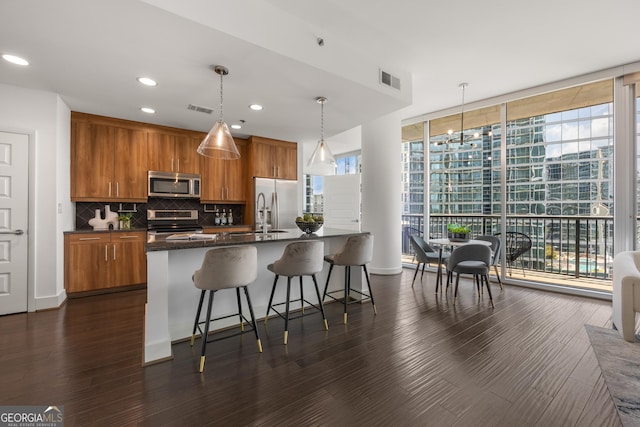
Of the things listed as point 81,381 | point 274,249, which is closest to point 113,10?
point 274,249

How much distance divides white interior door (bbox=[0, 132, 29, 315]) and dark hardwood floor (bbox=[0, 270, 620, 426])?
294 mm

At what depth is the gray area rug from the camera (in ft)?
5.57

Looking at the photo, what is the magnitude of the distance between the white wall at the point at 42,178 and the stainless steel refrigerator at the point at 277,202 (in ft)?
8.98

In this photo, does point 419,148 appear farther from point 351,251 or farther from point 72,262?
point 72,262

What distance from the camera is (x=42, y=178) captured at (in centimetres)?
338

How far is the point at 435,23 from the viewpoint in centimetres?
280

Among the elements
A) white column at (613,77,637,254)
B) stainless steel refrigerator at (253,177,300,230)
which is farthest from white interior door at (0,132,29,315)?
white column at (613,77,637,254)

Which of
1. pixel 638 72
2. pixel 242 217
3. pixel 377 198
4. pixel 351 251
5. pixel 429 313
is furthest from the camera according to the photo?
pixel 242 217

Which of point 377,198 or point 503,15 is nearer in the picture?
point 503,15

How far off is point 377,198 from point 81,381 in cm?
438

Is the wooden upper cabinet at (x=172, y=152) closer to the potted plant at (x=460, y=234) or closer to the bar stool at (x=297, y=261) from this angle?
the bar stool at (x=297, y=261)

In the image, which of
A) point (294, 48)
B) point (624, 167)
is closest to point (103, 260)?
point (294, 48)

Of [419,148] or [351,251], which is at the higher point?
[419,148]

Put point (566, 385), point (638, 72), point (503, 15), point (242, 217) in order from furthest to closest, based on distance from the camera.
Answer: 1. point (242, 217)
2. point (638, 72)
3. point (503, 15)
4. point (566, 385)
